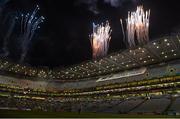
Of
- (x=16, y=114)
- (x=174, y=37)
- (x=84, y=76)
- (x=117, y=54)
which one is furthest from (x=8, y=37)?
(x=16, y=114)

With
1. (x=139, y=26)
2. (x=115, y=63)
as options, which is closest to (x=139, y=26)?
(x=139, y=26)

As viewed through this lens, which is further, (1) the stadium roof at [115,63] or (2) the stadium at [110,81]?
(1) the stadium roof at [115,63]

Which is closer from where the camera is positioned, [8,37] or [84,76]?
[8,37]

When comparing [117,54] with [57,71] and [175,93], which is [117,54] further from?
[57,71]

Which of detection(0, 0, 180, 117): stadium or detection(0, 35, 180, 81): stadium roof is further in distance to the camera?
detection(0, 35, 180, 81): stadium roof

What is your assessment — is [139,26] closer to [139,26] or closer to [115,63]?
[139,26]
